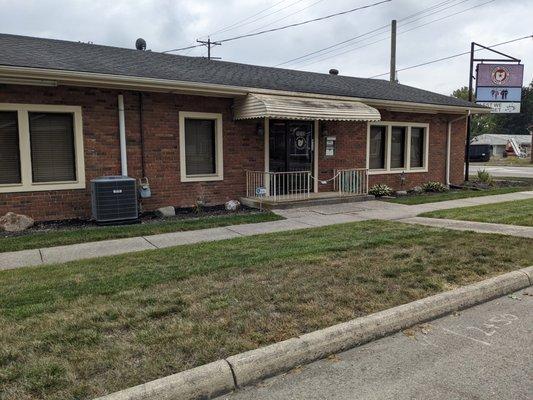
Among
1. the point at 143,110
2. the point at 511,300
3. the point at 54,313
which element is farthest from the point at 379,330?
the point at 143,110

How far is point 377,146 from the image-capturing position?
49.2 feet

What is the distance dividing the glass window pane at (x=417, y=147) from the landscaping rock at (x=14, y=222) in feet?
39.6

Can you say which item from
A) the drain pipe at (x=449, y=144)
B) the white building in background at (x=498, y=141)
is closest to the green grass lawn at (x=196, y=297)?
the drain pipe at (x=449, y=144)

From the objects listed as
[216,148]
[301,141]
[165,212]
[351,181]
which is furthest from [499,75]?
[165,212]

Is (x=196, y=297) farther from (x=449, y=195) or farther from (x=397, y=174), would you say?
(x=397, y=174)

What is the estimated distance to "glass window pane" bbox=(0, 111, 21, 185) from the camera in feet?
29.4

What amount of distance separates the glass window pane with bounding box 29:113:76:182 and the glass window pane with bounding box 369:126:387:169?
9051 mm

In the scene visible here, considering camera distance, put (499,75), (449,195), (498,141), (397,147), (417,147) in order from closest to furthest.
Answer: (449,195), (397,147), (417,147), (499,75), (498,141)

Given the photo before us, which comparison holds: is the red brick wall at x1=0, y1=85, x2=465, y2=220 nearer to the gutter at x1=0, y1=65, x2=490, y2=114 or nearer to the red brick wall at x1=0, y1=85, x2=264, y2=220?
the red brick wall at x1=0, y1=85, x2=264, y2=220

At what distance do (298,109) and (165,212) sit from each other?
397 centimetres

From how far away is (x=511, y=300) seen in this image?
502 centimetres

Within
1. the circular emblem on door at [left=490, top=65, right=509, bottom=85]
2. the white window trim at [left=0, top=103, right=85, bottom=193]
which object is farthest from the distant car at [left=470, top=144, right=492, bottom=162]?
the white window trim at [left=0, top=103, right=85, bottom=193]

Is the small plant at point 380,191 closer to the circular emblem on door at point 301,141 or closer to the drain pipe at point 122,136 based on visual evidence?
the circular emblem on door at point 301,141

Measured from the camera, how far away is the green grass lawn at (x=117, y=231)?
763 centimetres
